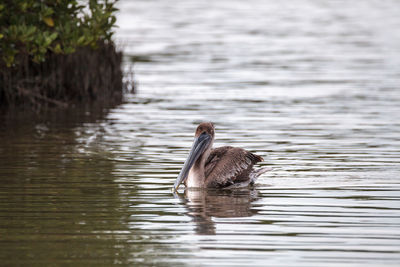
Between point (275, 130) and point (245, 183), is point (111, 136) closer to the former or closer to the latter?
point (275, 130)

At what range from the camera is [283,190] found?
1077 centimetres

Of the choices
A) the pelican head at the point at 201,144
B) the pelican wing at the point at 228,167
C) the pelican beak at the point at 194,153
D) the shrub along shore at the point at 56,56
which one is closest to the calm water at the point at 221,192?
the pelican wing at the point at 228,167

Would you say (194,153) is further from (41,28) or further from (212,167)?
(41,28)

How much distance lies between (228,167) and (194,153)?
0.44 m

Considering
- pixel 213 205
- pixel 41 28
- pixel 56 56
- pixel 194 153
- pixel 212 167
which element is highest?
pixel 41 28

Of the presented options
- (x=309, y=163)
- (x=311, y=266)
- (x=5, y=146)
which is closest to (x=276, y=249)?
(x=311, y=266)

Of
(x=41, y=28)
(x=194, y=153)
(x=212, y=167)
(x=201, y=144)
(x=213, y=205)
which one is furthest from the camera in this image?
(x=41, y=28)

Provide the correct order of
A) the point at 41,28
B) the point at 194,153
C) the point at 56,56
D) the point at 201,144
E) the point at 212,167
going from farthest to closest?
1. the point at 56,56
2. the point at 41,28
3. the point at 212,167
4. the point at 201,144
5. the point at 194,153

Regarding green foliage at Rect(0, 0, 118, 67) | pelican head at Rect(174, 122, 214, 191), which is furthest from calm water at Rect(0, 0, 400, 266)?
green foliage at Rect(0, 0, 118, 67)

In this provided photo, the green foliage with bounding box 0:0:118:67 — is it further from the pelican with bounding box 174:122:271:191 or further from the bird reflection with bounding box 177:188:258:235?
the bird reflection with bounding box 177:188:258:235

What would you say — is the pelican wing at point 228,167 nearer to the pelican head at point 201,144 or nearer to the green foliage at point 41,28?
the pelican head at point 201,144

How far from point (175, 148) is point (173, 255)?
20.7 feet

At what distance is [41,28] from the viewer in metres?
16.2

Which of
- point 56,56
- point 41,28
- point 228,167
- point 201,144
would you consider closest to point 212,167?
point 228,167
